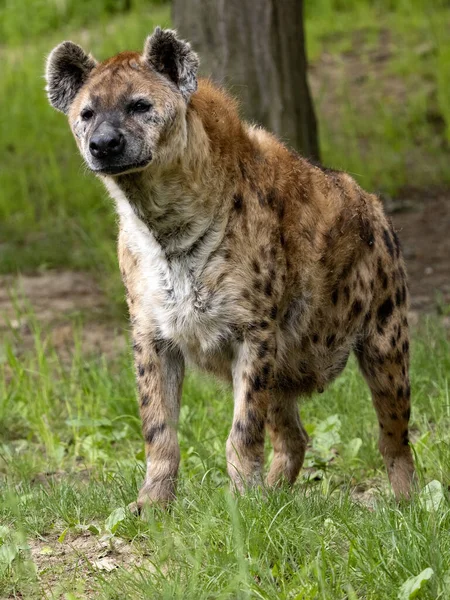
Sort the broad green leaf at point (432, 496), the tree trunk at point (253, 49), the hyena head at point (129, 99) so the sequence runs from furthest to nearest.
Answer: the tree trunk at point (253, 49), the hyena head at point (129, 99), the broad green leaf at point (432, 496)

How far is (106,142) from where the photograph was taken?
371 centimetres

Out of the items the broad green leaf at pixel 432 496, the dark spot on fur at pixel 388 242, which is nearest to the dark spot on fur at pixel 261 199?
the dark spot on fur at pixel 388 242

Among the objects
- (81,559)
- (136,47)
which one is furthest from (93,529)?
(136,47)

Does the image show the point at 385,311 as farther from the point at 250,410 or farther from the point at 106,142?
the point at 106,142

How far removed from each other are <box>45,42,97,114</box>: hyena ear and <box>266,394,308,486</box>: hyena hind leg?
1492 mm

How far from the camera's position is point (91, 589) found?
3.27m

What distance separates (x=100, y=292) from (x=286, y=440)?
3.09 meters

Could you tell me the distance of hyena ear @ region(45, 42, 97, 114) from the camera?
13.5 ft

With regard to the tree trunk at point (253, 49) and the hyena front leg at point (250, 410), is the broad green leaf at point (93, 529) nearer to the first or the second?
the hyena front leg at point (250, 410)

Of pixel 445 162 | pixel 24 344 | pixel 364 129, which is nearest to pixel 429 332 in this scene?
pixel 24 344

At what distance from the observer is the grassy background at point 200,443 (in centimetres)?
317

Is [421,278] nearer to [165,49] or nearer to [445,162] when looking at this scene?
[445,162]

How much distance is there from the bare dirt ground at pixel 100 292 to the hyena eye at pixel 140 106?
2.25 meters

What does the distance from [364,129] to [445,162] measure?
1.02m
